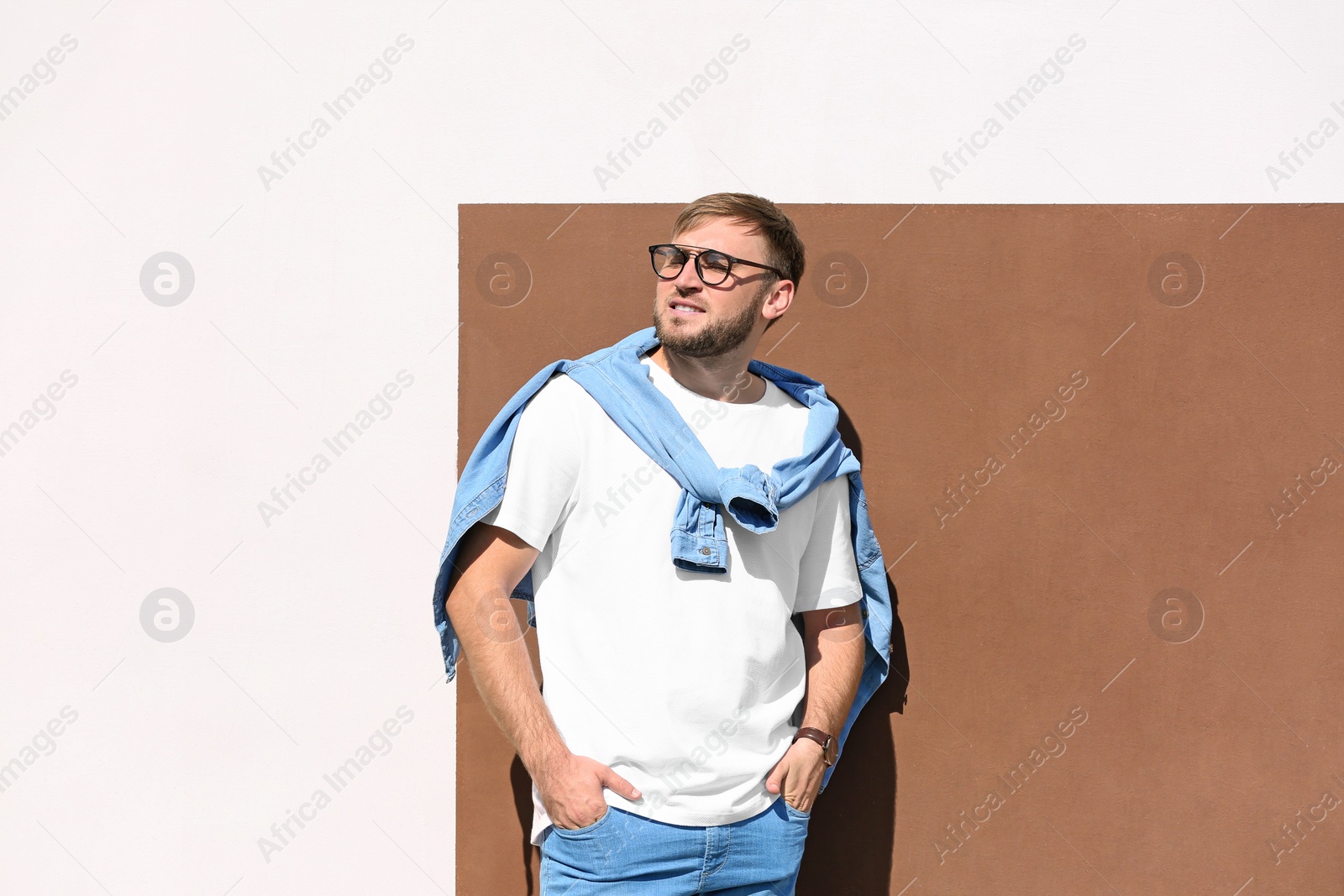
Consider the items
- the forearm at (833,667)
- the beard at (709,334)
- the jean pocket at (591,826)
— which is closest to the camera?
the jean pocket at (591,826)

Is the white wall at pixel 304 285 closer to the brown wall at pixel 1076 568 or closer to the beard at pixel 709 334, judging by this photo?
the brown wall at pixel 1076 568

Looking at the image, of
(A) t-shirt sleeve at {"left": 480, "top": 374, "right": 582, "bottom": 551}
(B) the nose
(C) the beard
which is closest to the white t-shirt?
(A) t-shirt sleeve at {"left": 480, "top": 374, "right": 582, "bottom": 551}

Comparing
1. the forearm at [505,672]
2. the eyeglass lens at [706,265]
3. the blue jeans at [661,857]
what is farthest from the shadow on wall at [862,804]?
the forearm at [505,672]

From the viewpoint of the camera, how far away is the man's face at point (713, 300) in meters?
2.13

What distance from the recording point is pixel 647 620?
203 centimetres

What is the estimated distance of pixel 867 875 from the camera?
2664 millimetres

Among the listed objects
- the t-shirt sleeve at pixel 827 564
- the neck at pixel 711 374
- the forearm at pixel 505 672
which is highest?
the neck at pixel 711 374

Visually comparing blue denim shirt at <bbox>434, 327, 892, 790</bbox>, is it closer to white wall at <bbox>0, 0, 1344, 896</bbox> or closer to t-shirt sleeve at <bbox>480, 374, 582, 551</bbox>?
t-shirt sleeve at <bbox>480, 374, 582, 551</bbox>

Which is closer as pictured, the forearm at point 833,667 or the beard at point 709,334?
the beard at point 709,334

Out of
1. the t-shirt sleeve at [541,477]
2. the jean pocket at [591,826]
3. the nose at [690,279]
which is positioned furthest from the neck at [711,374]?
the jean pocket at [591,826]

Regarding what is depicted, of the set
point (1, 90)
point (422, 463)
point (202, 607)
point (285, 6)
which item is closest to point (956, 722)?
point (422, 463)

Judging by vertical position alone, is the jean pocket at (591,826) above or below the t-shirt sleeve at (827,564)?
below

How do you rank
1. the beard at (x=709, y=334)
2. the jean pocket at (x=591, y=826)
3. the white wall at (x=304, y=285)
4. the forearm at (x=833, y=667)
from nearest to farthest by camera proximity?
the jean pocket at (x=591, y=826) < the beard at (x=709, y=334) < the forearm at (x=833, y=667) < the white wall at (x=304, y=285)

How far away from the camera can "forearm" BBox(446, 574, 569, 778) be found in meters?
1.98
